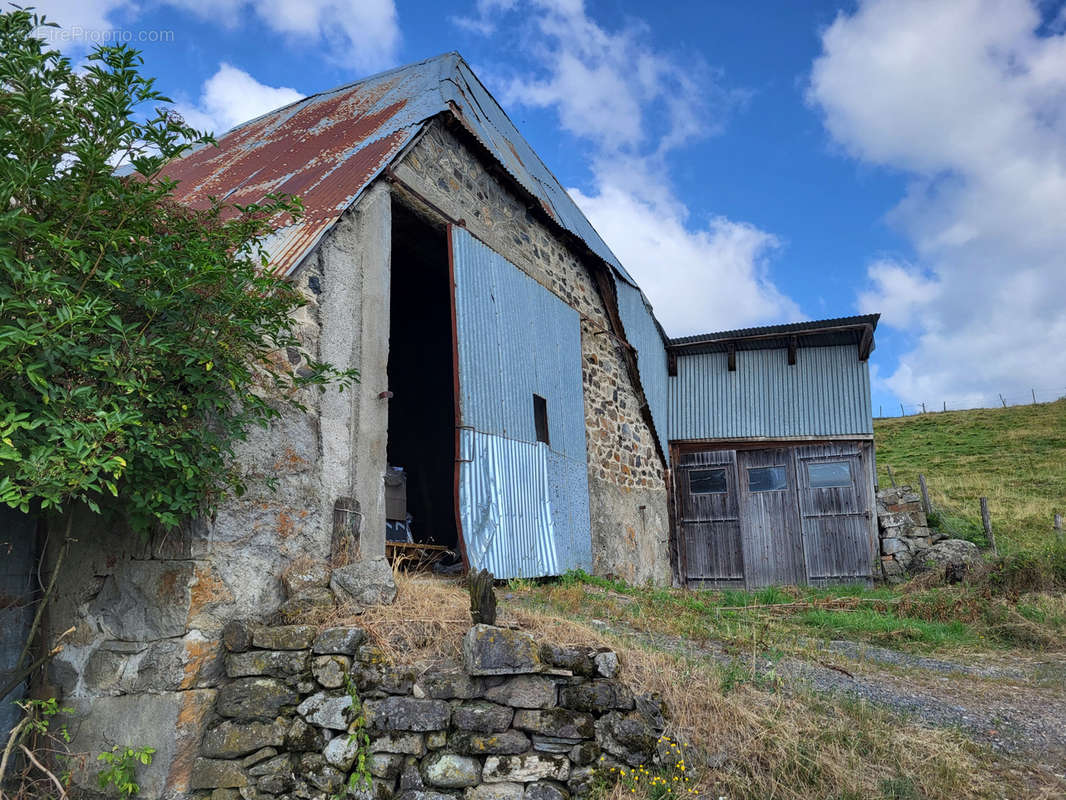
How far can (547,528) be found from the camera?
298 inches

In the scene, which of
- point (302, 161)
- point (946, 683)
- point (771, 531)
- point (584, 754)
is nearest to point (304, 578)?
point (584, 754)

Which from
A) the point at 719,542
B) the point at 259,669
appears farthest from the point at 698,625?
the point at 719,542

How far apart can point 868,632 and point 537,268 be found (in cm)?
533

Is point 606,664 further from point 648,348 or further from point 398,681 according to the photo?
point 648,348

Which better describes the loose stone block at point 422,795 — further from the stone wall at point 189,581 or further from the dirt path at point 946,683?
the dirt path at point 946,683

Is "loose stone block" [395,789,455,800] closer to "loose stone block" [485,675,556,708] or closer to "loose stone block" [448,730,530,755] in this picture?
"loose stone block" [448,730,530,755]

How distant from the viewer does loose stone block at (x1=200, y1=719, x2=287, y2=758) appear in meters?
3.96

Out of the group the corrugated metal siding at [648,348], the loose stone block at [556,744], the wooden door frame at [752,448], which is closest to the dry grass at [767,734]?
the loose stone block at [556,744]

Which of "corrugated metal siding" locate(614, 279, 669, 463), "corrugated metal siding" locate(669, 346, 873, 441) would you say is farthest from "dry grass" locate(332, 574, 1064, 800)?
"corrugated metal siding" locate(669, 346, 873, 441)

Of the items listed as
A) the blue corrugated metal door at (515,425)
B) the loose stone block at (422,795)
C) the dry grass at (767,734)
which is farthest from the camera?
the blue corrugated metal door at (515,425)

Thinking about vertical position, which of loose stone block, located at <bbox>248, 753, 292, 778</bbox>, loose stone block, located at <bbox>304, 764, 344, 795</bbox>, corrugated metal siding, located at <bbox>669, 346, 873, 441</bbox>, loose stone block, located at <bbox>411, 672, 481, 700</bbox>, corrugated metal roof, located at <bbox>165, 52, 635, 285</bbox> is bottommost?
loose stone block, located at <bbox>304, 764, 344, 795</bbox>

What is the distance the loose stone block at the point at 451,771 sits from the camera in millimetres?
3840

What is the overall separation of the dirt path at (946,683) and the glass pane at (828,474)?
6.18 meters

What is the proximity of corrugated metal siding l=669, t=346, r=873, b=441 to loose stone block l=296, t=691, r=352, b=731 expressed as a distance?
10135 mm
